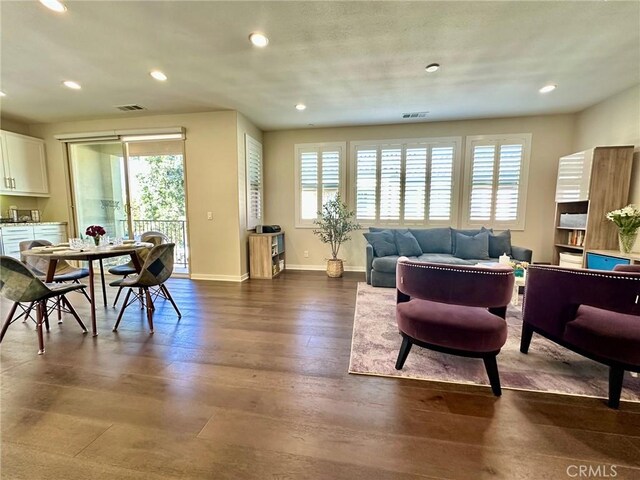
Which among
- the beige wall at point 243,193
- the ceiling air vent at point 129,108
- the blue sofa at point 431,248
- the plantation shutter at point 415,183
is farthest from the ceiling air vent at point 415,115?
the ceiling air vent at point 129,108

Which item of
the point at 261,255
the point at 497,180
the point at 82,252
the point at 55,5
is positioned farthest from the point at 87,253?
the point at 497,180

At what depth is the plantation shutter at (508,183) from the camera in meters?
4.88

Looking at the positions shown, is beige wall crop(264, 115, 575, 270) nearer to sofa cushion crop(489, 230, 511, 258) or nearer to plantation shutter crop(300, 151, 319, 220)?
plantation shutter crop(300, 151, 319, 220)

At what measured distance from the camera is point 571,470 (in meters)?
1.27

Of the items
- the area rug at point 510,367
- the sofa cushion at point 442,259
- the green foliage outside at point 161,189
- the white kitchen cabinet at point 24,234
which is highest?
the green foliage outside at point 161,189

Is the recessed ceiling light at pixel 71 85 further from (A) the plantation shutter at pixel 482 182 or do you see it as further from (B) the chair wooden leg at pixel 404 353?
(A) the plantation shutter at pixel 482 182

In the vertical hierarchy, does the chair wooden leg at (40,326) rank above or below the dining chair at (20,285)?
below

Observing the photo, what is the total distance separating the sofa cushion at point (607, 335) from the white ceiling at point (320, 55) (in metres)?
2.40

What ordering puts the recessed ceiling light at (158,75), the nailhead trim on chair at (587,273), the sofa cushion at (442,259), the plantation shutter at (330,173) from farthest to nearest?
1. the plantation shutter at (330,173)
2. the sofa cushion at (442,259)
3. the recessed ceiling light at (158,75)
4. the nailhead trim on chair at (587,273)

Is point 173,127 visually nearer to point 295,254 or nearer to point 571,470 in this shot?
point 295,254

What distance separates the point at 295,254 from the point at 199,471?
4654 millimetres

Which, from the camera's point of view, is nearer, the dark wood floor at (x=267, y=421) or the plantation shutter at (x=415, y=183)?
the dark wood floor at (x=267, y=421)

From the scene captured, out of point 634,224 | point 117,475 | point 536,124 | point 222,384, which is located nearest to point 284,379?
point 222,384

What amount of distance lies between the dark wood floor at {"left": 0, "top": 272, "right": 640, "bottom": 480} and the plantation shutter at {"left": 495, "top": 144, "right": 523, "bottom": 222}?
4.02 metres
